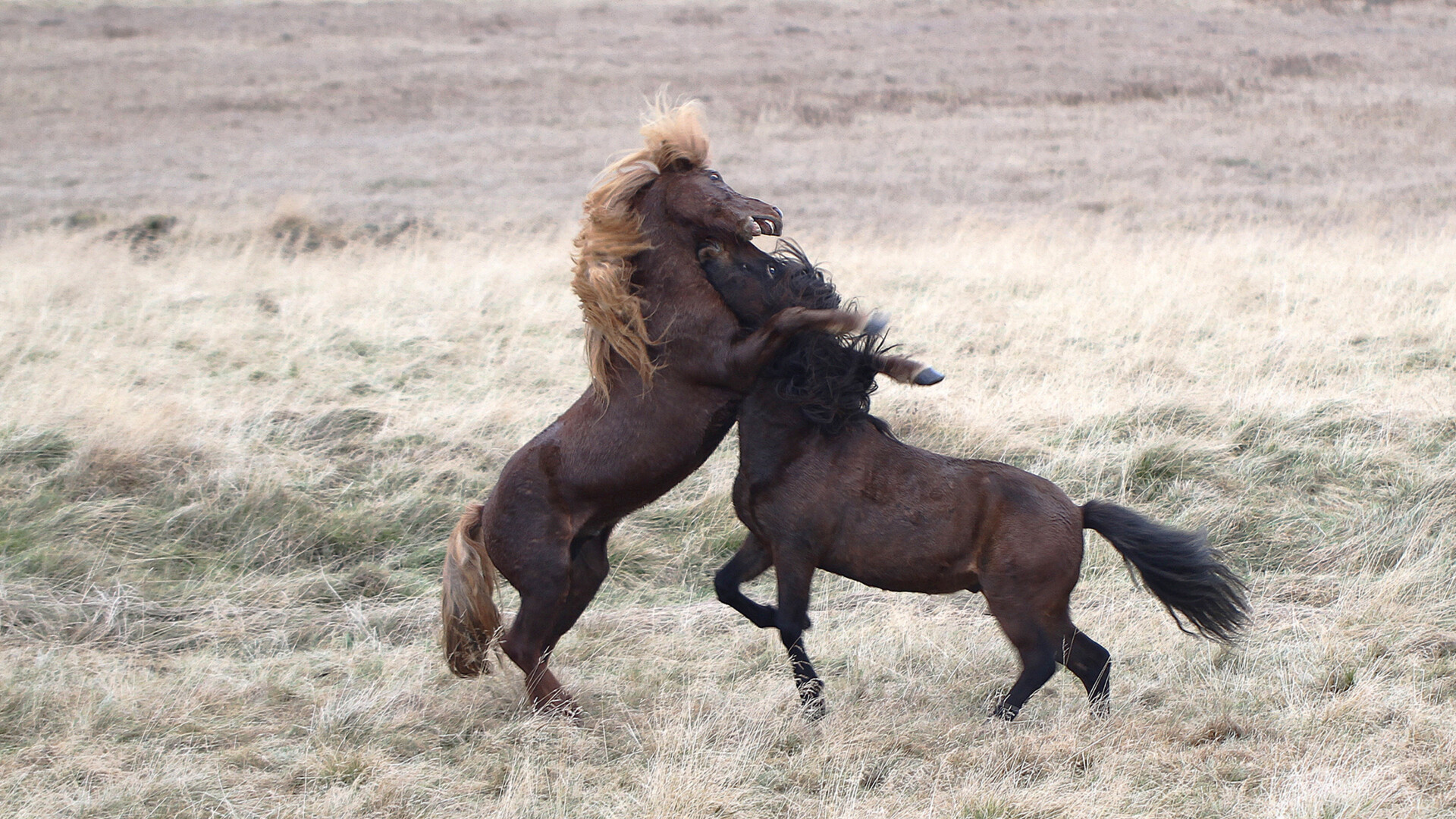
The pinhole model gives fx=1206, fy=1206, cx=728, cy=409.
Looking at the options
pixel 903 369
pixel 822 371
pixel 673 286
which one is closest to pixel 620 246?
pixel 673 286

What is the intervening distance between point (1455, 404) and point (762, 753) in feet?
16.0

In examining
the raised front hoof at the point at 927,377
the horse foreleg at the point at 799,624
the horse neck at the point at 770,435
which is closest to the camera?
the raised front hoof at the point at 927,377

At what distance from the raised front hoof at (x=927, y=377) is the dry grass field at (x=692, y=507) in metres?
1.09

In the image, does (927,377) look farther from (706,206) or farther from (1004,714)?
(1004,714)

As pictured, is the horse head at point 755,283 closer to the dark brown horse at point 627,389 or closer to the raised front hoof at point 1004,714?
the dark brown horse at point 627,389

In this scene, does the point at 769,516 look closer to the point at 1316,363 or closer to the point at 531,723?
the point at 531,723

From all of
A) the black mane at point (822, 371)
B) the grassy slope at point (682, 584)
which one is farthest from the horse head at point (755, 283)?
the grassy slope at point (682, 584)

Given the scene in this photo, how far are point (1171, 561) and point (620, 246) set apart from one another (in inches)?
79.1

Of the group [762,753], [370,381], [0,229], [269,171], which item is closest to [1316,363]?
[762,753]

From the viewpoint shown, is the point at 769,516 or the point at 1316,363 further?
the point at 1316,363

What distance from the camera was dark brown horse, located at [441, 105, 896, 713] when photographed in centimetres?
388

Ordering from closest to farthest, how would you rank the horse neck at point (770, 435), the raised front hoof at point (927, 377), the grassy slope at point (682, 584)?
the grassy slope at point (682, 584) → the raised front hoof at point (927, 377) → the horse neck at point (770, 435)

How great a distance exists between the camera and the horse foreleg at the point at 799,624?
12.5 feet

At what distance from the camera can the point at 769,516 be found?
388cm
